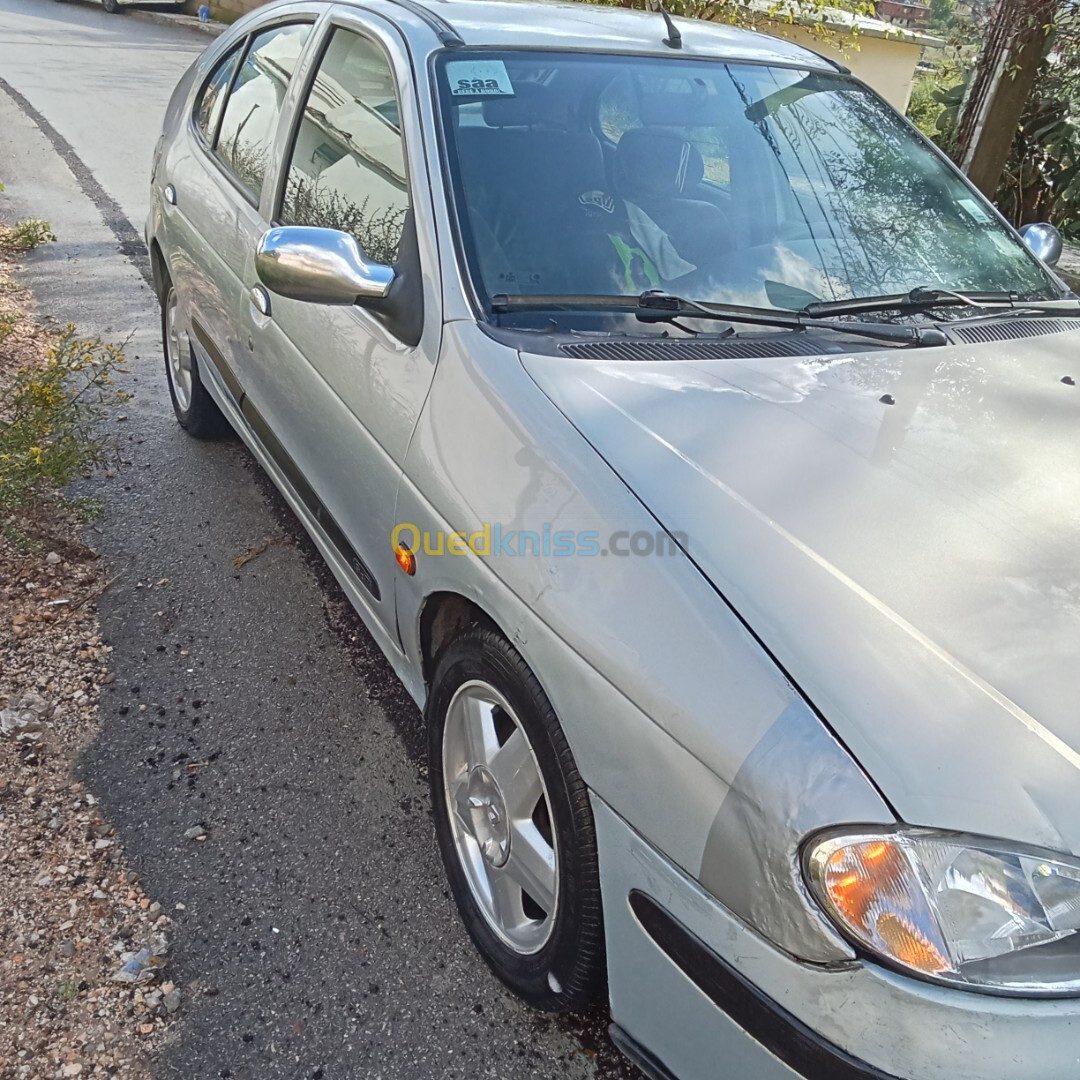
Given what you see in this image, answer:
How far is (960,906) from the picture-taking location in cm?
123

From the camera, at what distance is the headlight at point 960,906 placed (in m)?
1.22

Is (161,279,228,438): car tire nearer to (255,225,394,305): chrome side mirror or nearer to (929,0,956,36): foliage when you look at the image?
(255,225,394,305): chrome side mirror

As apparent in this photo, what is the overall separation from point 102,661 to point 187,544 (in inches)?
28.0

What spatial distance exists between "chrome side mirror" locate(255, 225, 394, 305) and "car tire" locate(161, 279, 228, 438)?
6.24ft

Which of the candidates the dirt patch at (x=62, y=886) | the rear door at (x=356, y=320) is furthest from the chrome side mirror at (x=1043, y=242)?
the dirt patch at (x=62, y=886)

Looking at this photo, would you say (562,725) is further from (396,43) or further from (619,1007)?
(396,43)

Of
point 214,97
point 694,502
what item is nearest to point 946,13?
point 214,97

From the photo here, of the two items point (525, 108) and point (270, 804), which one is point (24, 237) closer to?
point (525, 108)

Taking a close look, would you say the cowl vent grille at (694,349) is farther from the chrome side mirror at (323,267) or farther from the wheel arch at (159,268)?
the wheel arch at (159,268)

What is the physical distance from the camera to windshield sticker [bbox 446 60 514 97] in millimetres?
2344

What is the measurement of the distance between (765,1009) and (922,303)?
1.69 meters

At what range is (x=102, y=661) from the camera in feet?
9.63

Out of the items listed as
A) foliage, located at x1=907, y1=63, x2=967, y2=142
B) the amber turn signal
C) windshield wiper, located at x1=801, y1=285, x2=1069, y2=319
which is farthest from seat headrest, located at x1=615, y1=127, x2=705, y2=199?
foliage, located at x1=907, y1=63, x2=967, y2=142

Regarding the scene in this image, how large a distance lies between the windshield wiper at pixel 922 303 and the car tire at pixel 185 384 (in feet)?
8.49
